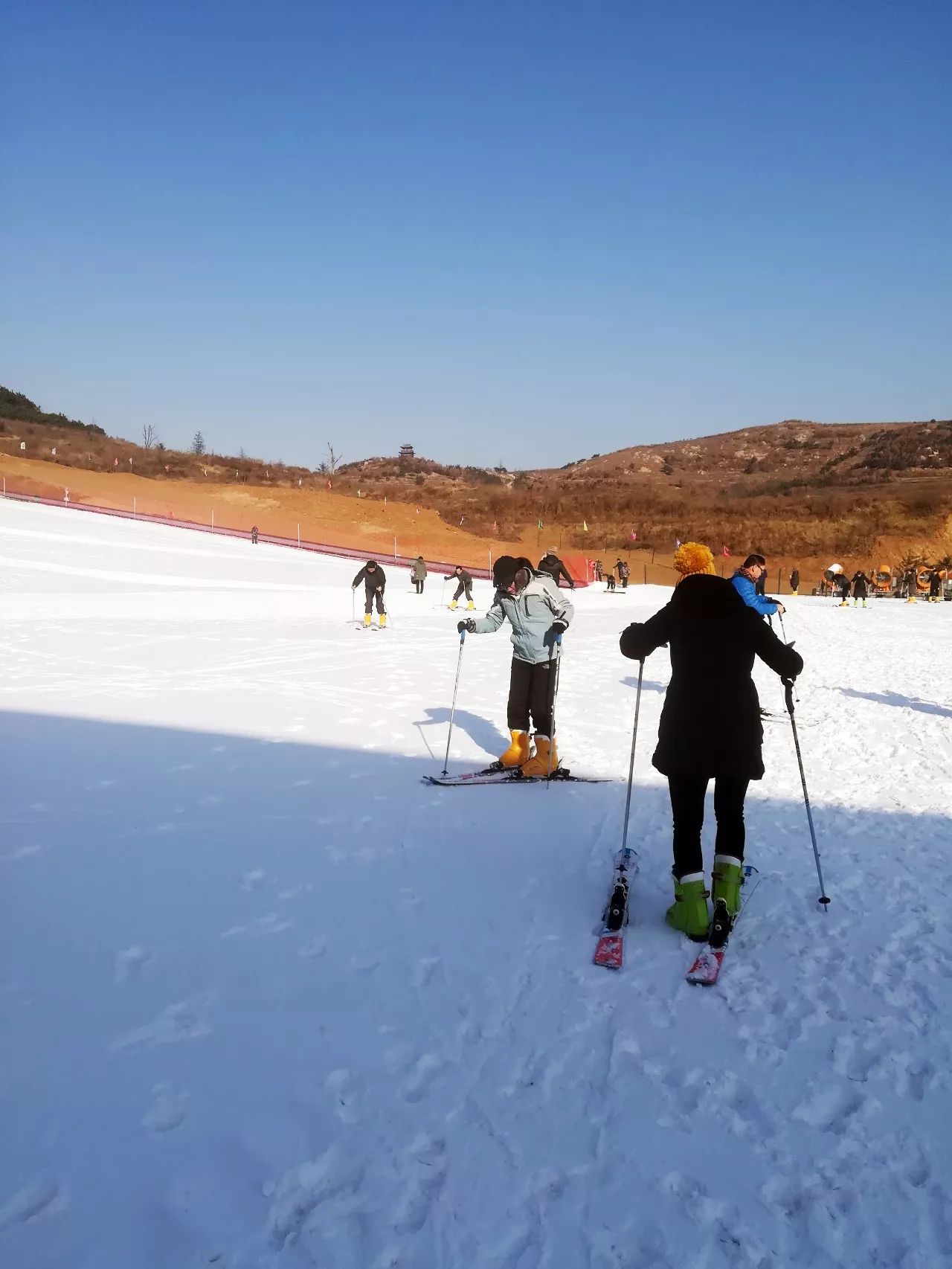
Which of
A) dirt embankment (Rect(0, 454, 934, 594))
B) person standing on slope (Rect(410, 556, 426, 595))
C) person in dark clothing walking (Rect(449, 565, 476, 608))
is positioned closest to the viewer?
person in dark clothing walking (Rect(449, 565, 476, 608))

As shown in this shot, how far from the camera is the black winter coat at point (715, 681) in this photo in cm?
409

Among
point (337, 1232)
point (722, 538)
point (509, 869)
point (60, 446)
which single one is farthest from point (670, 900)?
point (60, 446)

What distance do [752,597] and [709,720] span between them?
5.09m

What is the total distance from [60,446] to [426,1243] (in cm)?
7911

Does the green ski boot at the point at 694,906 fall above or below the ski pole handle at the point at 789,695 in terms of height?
below

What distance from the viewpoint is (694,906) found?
4.22 metres

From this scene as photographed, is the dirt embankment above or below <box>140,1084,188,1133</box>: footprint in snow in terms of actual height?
above

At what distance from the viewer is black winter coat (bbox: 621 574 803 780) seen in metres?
4.09

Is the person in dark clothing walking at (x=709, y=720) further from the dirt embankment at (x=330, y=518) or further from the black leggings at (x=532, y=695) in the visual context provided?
the dirt embankment at (x=330, y=518)

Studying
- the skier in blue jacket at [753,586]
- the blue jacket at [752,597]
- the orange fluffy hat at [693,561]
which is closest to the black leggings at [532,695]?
the skier in blue jacket at [753,586]

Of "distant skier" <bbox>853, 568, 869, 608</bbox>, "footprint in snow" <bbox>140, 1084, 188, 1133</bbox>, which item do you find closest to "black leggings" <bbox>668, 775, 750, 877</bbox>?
"footprint in snow" <bbox>140, 1084, 188, 1133</bbox>

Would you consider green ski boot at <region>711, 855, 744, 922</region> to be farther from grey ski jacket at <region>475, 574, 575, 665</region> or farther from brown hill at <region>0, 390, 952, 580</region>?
brown hill at <region>0, 390, 952, 580</region>

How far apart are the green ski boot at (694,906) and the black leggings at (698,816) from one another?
5 centimetres

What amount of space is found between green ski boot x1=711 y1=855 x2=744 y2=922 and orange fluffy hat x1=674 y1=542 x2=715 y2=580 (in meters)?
1.44
